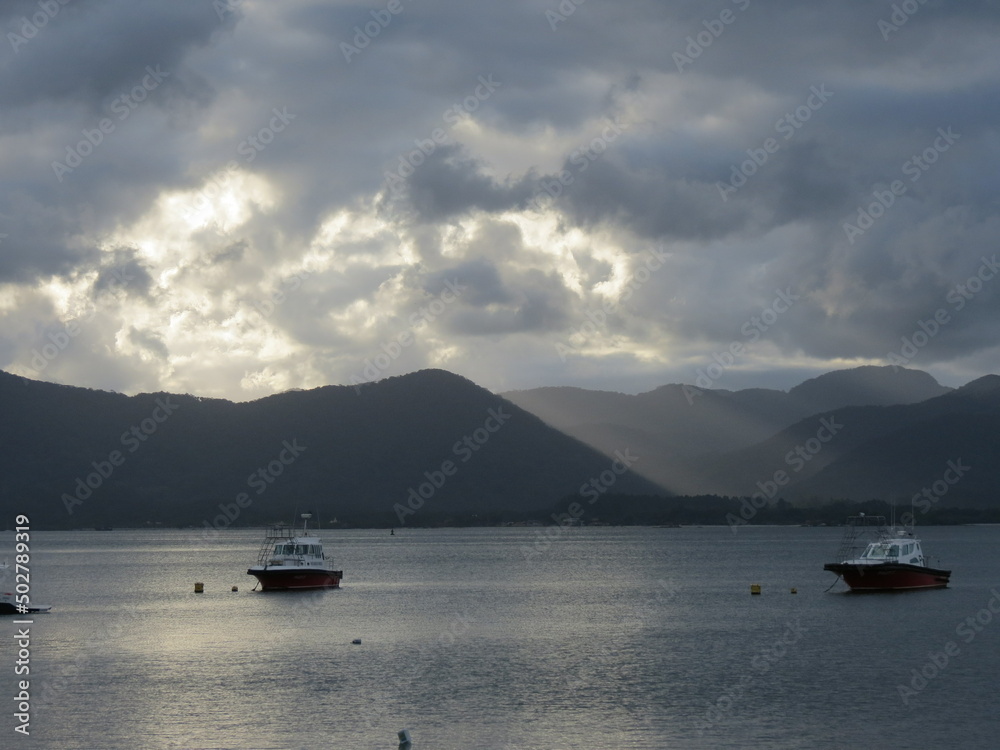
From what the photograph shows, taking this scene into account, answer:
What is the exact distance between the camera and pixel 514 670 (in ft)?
181

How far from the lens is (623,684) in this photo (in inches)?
A: 1996

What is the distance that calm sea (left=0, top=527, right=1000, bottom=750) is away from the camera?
41406 mm

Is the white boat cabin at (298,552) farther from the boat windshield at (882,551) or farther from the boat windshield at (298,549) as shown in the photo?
the boat windshield at (882,551)

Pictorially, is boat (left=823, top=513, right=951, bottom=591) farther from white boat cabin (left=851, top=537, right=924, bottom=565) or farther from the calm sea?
the calm sea

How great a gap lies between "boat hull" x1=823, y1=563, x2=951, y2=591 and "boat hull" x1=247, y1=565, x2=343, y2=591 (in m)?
42.7

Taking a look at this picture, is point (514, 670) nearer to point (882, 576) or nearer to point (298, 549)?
point (882, 576)

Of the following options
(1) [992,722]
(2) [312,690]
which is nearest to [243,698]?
(2) [312,690]

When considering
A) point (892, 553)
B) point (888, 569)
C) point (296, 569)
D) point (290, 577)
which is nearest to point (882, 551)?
point (892, 553)

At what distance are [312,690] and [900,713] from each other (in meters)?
23.7

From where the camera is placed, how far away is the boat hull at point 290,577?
3937 inches

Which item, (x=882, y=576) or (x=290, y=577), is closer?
(x=882, y=576)

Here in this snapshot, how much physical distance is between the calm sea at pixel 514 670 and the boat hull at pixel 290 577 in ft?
6.62

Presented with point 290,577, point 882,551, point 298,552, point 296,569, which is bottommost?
point 290,577

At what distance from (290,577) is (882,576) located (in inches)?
1934
